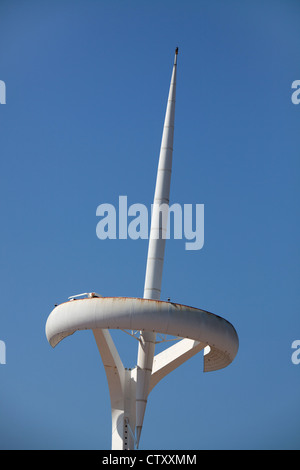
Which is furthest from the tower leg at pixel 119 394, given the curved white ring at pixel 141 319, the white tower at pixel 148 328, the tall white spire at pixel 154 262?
the curved white ring at pixel 141 319

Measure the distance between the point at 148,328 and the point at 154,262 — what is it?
29.9 feet

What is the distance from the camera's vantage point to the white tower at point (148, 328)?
76688mm

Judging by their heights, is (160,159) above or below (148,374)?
above

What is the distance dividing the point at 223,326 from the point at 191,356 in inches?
254

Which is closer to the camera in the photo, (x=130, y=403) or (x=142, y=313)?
(x=142, y=313)

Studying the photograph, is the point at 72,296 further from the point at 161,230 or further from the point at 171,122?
the point at 171,122

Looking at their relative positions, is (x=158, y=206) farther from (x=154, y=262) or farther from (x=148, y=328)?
(x=148, y=328)

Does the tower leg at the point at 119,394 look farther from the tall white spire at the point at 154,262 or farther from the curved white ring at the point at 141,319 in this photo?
the curved white ring at the point at 141,319

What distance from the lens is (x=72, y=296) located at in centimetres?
8150

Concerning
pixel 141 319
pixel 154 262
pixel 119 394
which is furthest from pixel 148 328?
pixel 119 394
